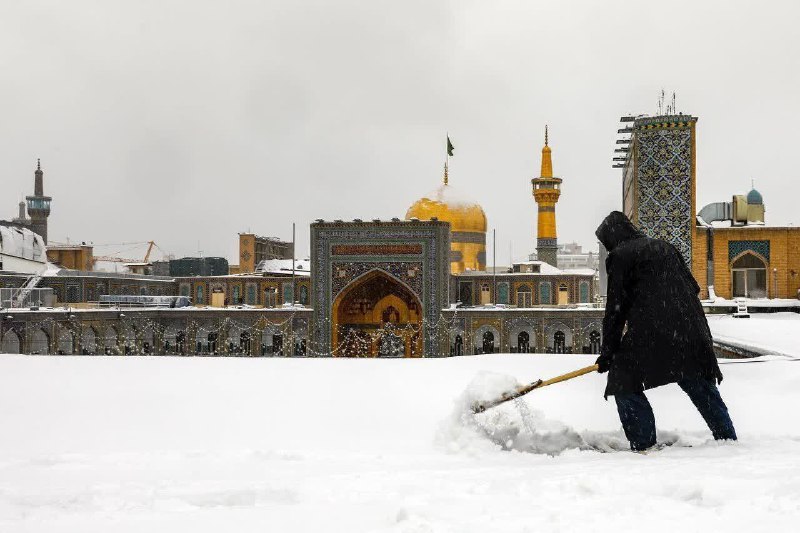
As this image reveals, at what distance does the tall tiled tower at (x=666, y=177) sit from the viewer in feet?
44.8

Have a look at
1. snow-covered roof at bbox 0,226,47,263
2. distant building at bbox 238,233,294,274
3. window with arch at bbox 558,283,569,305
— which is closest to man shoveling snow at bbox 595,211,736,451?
window with arch at bbox 558,283,569,305

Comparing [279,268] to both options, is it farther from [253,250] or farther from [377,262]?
[377,262]

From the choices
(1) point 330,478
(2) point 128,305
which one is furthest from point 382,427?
(2) point 128,305

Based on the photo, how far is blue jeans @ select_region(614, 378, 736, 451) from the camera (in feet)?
10.3

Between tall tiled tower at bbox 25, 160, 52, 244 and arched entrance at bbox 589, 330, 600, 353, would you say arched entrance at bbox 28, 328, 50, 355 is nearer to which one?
arched entrance at bbox 589, 330, 600, 353

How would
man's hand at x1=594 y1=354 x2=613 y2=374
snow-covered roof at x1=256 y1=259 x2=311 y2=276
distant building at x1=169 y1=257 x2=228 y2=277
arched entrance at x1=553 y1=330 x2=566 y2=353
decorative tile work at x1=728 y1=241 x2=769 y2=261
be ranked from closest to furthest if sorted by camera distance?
man's hand at x1=594 y1=354 x2=613 y2=374, decorative tile work at x1=728 y1=241 x2=769 y2=261, arched entrance at x1=553 y1=330 x2=566 y2=353, snow-covered roof at x1=256 y1=259 x2=311 y2=276, distant building at x1=169 y1=257 x2=228 y2=277

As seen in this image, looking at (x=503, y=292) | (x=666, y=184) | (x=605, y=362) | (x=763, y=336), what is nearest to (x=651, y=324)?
(x=605, y=362)

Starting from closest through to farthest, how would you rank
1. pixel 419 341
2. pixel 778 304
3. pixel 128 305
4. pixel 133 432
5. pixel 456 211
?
1. pixel 133 432
2. pixel 778 304
3. pixel 419 341
4. pixel 128 305
5. pixel 456 211

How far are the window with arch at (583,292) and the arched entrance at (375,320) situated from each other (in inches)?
251

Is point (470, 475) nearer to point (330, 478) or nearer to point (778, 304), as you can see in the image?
point (330, 478)

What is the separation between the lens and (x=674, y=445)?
3.20 meters

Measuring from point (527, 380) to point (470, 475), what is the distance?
215cm

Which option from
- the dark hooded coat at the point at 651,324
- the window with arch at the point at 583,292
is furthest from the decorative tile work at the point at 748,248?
the dark hooded coat at the point at 651,324

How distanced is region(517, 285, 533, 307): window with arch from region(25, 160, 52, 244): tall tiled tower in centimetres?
2774
